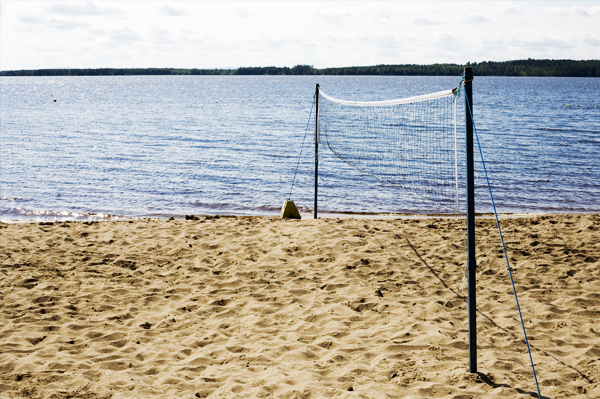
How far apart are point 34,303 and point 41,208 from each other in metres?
8.41

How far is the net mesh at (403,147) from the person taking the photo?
1468 centimetres

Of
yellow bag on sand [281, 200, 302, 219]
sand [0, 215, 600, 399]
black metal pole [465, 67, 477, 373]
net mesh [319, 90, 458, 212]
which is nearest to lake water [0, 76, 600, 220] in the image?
net mesh [319, 90, 458, 212]

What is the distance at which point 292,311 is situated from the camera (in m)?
5.77

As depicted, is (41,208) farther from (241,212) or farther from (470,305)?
(470,305)

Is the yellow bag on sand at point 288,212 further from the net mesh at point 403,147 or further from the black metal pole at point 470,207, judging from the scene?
the black metal pole at point 470,207

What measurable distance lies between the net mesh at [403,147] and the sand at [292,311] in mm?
2260

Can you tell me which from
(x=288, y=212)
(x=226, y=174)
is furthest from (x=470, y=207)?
(x=226, y=174)

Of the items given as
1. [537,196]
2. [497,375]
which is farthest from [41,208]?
[537,196]

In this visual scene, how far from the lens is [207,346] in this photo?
496cm

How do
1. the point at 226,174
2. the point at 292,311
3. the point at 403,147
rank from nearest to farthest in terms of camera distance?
1. the point at 292,311
2. the point at 226,174
3. the point at 403,147

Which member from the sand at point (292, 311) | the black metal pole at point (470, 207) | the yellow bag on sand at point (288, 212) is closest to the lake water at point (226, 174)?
the yellow bag on sand at point (288, 212)

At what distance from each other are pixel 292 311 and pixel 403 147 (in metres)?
19.0

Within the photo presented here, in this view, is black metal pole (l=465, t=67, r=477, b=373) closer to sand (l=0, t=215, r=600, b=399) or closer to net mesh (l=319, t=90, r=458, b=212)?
sand (l=0, t=215, r=600, b=399)

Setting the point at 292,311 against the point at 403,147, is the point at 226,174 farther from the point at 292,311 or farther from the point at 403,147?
the point at 292,311
